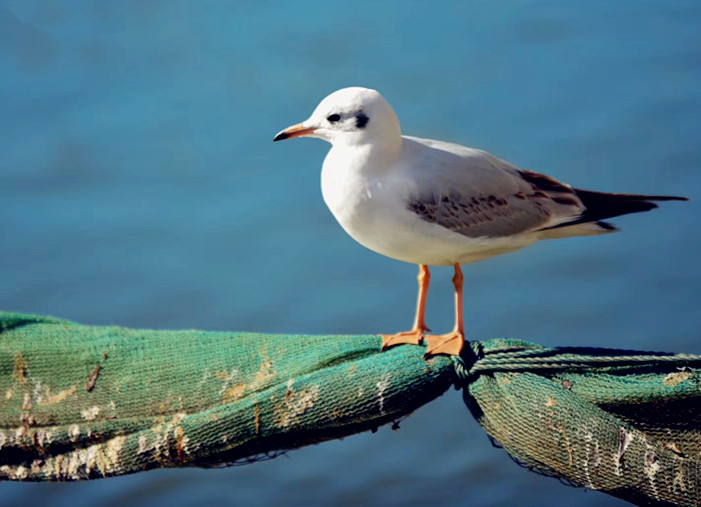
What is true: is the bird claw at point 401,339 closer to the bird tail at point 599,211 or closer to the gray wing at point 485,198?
the gray wing at point 485,198

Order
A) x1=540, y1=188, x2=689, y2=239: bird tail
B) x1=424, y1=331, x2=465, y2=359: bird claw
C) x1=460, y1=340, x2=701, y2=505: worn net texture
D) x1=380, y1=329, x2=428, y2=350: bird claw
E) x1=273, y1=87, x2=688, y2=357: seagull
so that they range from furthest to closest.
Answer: x1=540, y1=188, x2=689, y2=239: bird tail → x1=273, y1=87, x2=688, y2=357: seagull → x1=380, y1=329, x2=428, y2=350: bird claw → x1=424, y1=331, x2=465, y2=359: bird claw → x1=460, y1=340, x2=701, y2=505: worn net texture

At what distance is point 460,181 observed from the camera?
115 inches

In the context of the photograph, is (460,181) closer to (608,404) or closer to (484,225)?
(484,225)

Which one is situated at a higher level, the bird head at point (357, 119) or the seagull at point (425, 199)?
the bird head at point (357, 119)

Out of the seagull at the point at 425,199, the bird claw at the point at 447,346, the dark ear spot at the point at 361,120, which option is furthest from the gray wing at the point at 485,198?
the bird claw at the point at 447,346

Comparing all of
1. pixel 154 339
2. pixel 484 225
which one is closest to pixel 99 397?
pixel 154 339

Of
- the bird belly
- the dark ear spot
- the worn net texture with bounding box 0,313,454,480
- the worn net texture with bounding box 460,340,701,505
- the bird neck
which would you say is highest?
the dark ear spot

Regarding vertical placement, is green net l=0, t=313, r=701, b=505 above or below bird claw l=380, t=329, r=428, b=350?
below

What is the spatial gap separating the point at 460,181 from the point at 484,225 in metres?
0.15

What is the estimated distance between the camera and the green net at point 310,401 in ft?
7.70

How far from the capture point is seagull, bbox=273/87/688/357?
2.70 metres

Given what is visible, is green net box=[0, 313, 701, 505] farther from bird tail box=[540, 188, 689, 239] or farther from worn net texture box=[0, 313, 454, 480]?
bird tail box=[540, 188, 689, 239]

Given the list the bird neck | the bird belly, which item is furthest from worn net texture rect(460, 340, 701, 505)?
the bird neck

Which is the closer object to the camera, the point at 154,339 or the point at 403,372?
the point at 403,372
